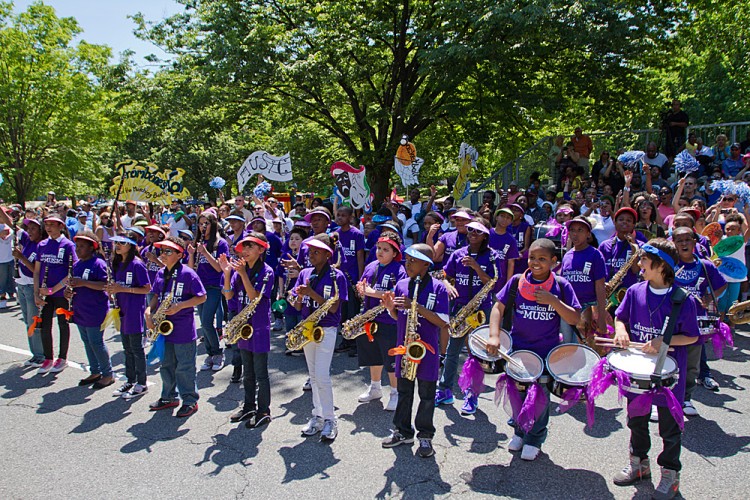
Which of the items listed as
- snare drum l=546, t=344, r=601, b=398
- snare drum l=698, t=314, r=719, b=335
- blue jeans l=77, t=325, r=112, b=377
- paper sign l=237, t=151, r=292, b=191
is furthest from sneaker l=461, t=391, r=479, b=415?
paper sign l=237, t=151, r=292, b=191

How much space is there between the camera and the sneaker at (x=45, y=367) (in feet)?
25.5

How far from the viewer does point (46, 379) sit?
24.9 ft

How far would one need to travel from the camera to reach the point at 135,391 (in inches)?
271

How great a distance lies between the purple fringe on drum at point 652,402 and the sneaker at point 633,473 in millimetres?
510

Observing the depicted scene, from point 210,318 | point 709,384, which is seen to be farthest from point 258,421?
point 709,384

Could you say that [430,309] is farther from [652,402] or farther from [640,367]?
[652,402]

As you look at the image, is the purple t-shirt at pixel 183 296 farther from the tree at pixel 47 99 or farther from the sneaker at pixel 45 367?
the tree at pixel 47 99

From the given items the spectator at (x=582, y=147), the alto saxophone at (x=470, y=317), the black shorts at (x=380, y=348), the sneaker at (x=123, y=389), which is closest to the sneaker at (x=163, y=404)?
the sneaker at (x=123, y=389)

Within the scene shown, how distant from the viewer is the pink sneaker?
25.5 ft

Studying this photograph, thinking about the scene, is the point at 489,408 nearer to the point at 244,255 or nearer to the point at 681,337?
the point at 681,337

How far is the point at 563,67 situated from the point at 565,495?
12.9m

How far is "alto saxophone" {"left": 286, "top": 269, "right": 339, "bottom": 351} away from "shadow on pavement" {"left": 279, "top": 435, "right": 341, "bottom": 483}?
3.05 feet

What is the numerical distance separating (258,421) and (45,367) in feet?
12.7

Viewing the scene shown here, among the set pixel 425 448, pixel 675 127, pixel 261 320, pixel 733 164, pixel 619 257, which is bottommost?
pixel 425 448
